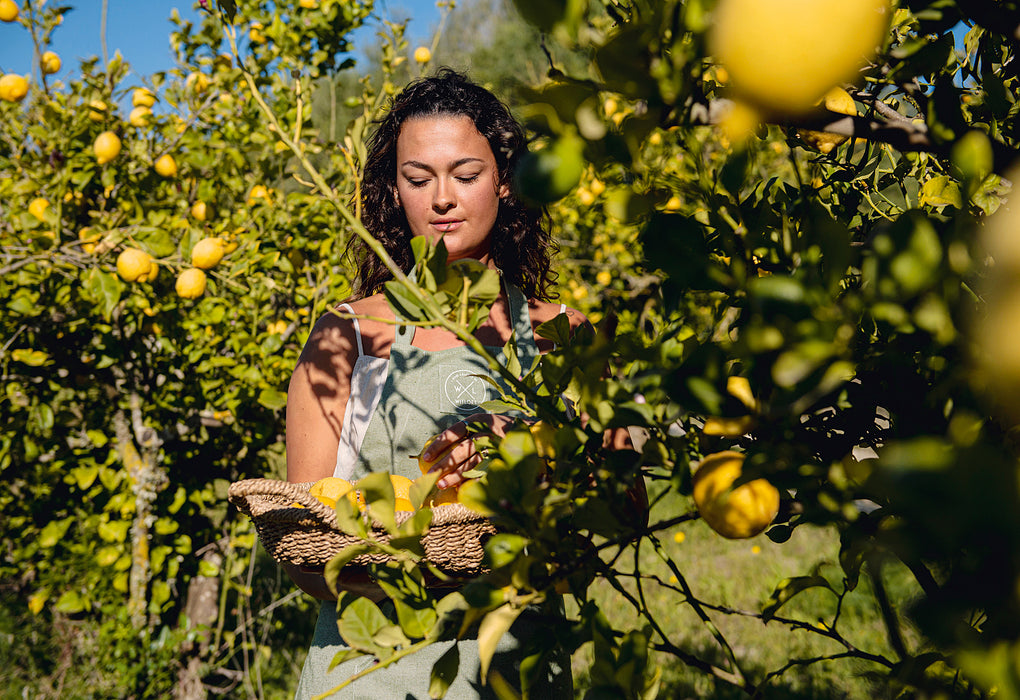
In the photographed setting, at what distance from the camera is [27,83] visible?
2105 millimetres

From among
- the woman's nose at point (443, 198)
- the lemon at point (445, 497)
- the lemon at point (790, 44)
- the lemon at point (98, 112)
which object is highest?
the lemon at point (98, 112)

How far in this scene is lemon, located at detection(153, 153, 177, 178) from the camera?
2127 millimetres

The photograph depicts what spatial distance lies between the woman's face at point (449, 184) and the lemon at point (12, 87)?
57.0 inches

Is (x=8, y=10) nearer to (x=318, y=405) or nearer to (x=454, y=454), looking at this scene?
(x=318, y=405)

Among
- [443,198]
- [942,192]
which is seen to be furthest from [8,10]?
[942,192]

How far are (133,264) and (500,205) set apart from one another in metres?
0.82

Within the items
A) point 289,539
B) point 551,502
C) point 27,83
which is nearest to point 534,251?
point 289,539

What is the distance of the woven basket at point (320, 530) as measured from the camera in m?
0.74

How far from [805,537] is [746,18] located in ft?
13.4

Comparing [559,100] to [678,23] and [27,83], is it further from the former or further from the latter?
[27,83]

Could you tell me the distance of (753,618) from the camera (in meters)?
2.47

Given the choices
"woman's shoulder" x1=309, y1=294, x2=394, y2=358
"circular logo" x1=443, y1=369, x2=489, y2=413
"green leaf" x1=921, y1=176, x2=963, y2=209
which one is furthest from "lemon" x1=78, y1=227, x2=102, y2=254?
"green leaf" x1=921, y1=176, x2=963, y2=209

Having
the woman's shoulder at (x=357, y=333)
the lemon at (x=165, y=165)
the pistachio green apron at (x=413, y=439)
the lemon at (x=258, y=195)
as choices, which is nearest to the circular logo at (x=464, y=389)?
the pistachio green apron at (x=413, y=439)

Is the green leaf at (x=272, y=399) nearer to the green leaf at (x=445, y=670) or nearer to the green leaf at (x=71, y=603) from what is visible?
the green leaf at (x=71, y=603)
